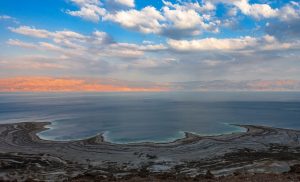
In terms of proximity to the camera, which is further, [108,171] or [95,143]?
[95,143]

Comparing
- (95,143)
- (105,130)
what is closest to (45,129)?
(105,130)

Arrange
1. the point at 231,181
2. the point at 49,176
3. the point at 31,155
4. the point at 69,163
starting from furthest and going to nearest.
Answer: the point at 31,155 → the point at 69,163 → the point at 49,176 → the point at 231,181

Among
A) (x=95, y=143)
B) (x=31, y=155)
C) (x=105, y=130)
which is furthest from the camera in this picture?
(x=105, y=130)

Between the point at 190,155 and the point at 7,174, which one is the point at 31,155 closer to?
the point at 7,174

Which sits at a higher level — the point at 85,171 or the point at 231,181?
the point at 231,181

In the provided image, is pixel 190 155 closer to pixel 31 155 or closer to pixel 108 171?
pixel 108 171

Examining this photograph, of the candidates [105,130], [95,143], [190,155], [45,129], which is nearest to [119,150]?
[95,143]
